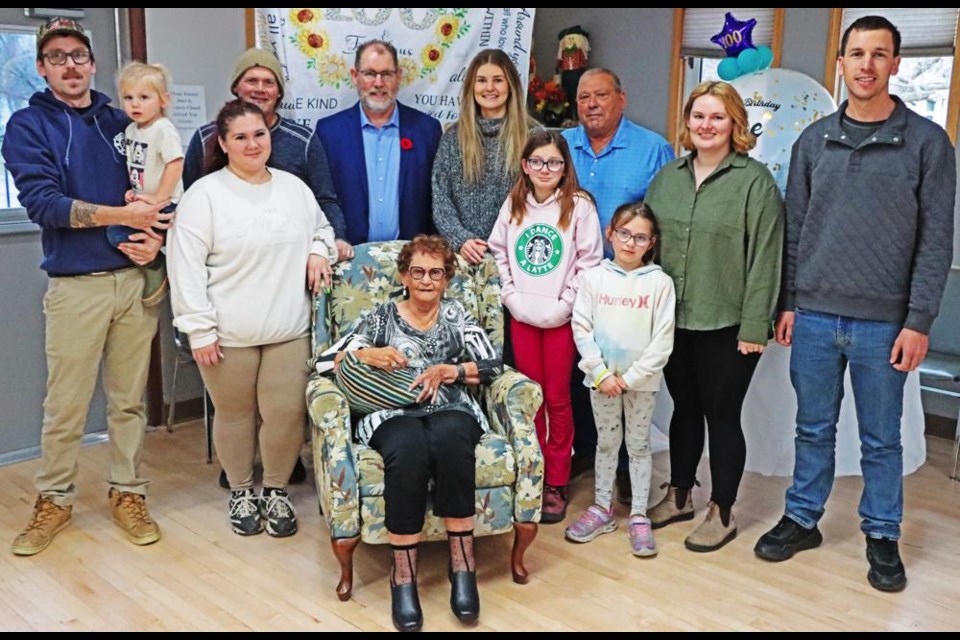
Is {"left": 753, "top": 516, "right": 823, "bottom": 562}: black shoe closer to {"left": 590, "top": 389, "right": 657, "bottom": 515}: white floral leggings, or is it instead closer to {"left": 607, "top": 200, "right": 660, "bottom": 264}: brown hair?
{"left": 590, "top": 389, "right": 657, "bottom": 515}: white floral leggings

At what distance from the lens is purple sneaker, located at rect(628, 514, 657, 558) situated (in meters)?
3.01

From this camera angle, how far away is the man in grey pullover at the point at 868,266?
263 centimetres

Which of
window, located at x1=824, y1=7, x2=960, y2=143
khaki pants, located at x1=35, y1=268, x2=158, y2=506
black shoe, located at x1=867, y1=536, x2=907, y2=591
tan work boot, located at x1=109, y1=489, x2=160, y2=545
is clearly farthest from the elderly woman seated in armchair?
window, located at x1=824, y1=7, x2=960, y2=143

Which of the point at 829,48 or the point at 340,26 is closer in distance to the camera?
the point at 340,26

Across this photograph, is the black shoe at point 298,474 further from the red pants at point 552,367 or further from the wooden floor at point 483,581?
the red pants at point 552,367

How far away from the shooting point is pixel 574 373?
137 inches

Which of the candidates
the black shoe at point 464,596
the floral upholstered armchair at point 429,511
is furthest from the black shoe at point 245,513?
the black shoe at point 464,596

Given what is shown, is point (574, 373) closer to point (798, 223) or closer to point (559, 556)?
point (559, 556)

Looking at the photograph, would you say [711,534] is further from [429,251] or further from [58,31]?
[58,31]

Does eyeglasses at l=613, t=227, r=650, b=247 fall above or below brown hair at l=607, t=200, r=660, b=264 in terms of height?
below

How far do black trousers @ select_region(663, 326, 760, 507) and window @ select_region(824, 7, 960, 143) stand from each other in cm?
204

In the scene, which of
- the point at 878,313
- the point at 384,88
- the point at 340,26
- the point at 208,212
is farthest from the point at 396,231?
the point at 878,313

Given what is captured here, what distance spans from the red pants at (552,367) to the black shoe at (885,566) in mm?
1000

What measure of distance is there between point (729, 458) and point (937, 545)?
77cm
